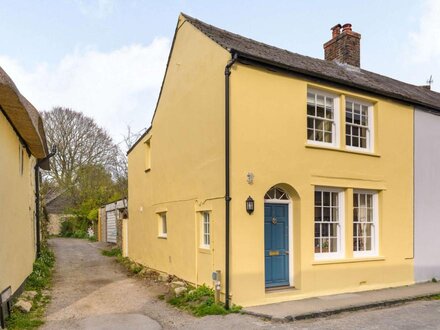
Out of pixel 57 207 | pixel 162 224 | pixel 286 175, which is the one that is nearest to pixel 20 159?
pixel 162 224

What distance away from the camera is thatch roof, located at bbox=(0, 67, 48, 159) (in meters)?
7.58

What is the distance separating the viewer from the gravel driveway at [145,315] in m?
7.90

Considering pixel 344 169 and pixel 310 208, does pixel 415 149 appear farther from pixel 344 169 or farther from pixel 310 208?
pixel 310 208

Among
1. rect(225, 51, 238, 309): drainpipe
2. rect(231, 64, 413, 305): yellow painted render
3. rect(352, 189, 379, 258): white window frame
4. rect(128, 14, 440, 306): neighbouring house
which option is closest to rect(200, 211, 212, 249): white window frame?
rect(128, 14, 440, 306): neighbouring house

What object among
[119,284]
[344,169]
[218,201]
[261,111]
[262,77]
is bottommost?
[119,284]

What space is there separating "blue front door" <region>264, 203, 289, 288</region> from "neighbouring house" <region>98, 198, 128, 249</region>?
11.3 metres

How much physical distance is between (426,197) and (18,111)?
11919 mm

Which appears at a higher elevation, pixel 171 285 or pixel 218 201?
pixel 218 201

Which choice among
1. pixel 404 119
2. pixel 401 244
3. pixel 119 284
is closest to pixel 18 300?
pixel 119 284

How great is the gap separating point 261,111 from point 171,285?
5.69 metres

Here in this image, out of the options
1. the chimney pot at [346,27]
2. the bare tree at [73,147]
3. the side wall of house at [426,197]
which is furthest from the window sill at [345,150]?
the bare tree at [73,147]

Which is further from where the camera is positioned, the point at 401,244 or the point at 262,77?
the point at 401,244

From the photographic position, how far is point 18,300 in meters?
9.62

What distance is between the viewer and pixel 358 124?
1162 centimetres
